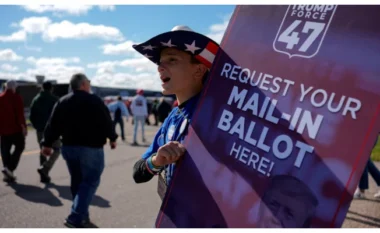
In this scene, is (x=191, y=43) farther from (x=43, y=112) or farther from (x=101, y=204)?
(x=43, y=112)

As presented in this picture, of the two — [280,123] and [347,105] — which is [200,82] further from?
[347,105]

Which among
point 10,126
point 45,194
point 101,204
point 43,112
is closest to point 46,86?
point 43,112

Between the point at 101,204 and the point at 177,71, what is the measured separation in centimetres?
369

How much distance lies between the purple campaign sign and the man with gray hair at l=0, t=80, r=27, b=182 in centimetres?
548

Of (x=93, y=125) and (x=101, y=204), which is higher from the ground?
(x=93, y=125)

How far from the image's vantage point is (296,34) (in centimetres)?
124

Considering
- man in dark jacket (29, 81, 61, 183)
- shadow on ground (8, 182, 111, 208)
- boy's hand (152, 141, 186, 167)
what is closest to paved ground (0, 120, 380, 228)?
shadow on ground (8, 182, 111, 208)

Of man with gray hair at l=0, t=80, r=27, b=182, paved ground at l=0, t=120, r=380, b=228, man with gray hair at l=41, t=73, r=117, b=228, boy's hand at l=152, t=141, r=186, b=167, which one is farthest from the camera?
man with gray hair at l=0, t=80, r=27, b=182

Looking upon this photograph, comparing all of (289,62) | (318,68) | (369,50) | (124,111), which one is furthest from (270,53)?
(124,111)

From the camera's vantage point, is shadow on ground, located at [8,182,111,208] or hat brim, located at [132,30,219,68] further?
shadow on ground, located at [8,182,111,208]

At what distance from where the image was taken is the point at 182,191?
1.38 meters

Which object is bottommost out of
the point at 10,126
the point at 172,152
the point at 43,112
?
the point at 10,126

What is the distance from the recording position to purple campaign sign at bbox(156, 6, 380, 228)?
1053 millimetres

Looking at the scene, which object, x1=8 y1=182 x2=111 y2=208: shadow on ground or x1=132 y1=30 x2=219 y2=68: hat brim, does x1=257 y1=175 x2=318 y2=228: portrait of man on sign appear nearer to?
x1=132 y1=30 x2=219 y2=68: hat brim
